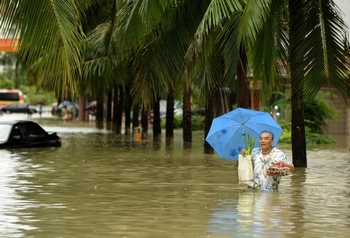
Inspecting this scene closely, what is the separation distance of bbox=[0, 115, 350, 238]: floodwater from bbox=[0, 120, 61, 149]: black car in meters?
3.20

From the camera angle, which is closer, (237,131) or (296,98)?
(237,131)

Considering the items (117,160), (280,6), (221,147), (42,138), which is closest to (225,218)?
(221,147)

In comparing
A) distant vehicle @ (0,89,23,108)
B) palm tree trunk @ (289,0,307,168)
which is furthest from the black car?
distant vehicle @ (0,89,23,108)

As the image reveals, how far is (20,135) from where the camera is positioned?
30.4 meters

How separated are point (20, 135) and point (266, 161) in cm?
1570

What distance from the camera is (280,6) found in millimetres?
20281

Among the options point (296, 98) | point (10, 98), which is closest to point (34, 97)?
point (10, 98)

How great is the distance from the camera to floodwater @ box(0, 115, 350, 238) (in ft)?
41.4

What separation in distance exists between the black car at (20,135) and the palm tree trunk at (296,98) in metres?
9.83

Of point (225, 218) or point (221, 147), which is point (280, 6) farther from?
point (225, 218)

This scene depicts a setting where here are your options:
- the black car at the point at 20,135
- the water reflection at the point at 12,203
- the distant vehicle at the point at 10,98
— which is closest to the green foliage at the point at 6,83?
the distant vehicle at the point at 10,98

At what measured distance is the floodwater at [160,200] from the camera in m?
12.6

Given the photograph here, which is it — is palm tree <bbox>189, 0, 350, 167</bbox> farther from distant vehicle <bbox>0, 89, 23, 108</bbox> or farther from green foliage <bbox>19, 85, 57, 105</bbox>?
green foliage <bbox>19, 85, 57, 105</bbox>

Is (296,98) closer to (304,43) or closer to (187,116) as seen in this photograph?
(304,43)
